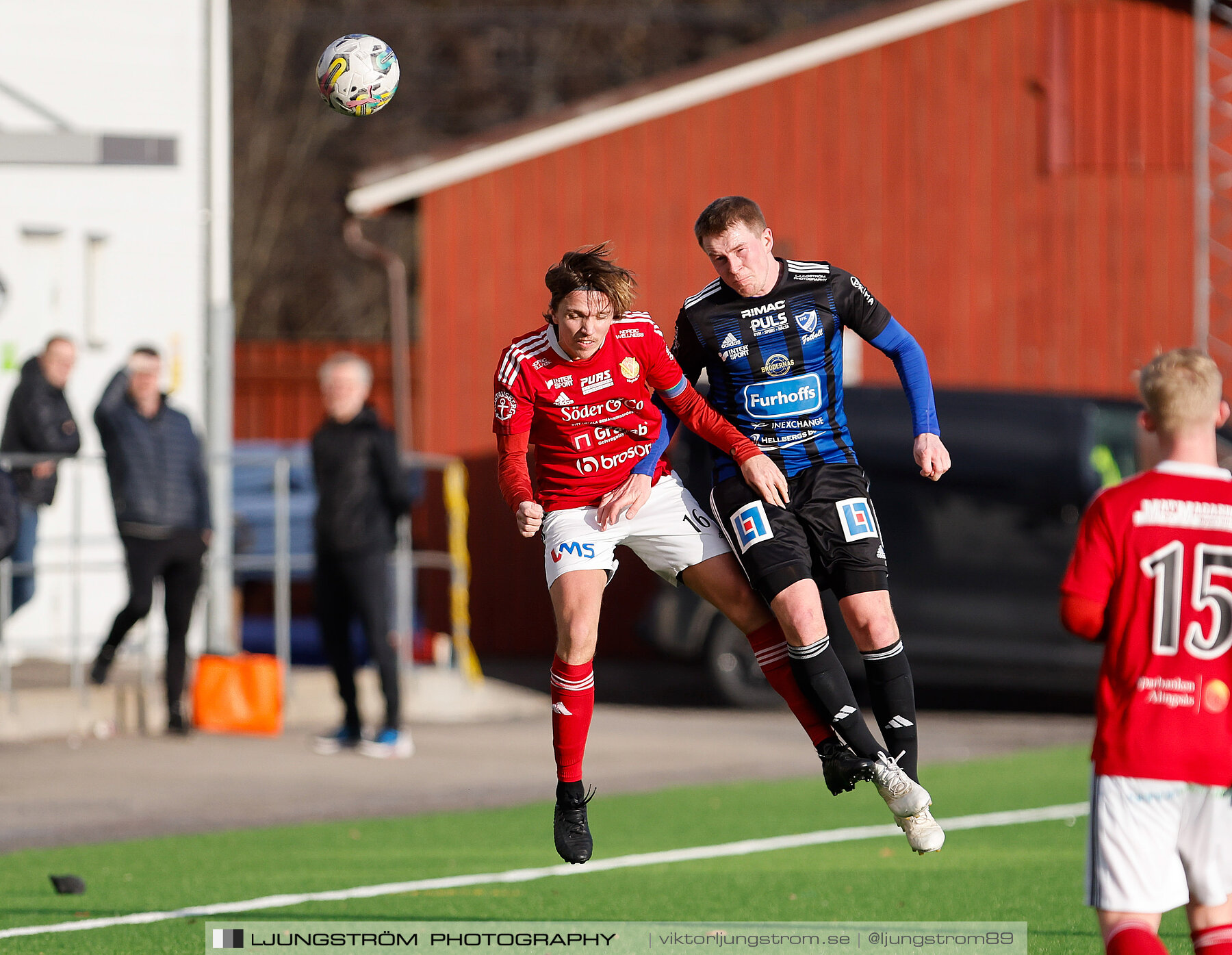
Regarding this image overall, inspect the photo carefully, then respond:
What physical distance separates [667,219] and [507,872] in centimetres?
1345

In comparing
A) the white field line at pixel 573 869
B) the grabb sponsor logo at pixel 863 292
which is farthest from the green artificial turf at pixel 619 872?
the grabb sponsor logo at pixel 863 292

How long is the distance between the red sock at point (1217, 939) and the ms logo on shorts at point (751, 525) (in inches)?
102

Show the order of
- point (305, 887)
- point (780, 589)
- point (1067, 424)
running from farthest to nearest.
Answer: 1. point (1067, 424)
2. point (305, 887)
3. point (780, 589)

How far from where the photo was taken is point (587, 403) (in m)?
6.87

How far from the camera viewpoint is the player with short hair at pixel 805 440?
6.95 m

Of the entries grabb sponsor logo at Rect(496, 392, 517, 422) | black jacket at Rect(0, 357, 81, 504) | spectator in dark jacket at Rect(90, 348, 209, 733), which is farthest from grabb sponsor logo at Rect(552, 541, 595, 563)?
black jacket at Rect(0, 357, 81, 504)

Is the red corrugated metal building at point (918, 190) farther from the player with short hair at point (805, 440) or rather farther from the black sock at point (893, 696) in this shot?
the black sock at point (893, 696)

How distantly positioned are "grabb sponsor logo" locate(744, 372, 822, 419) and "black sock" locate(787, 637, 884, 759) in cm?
84

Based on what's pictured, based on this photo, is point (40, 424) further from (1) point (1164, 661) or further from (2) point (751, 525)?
(1) point (1164, 661)

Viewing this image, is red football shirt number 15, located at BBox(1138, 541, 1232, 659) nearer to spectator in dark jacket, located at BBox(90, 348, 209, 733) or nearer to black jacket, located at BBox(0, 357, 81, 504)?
spectator in dark jacket, located at BBox(90, 348, 209, 733)

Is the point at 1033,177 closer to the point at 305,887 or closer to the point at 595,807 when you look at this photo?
the point at 595,807

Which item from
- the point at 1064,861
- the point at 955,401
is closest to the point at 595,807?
the point at 1064,861

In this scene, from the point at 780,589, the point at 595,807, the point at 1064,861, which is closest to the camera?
the point at 780,589

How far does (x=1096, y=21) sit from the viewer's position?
21.6 meters
